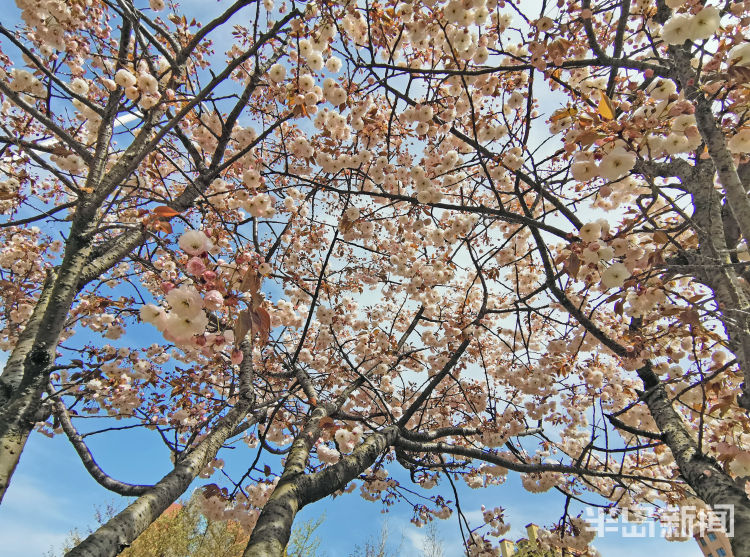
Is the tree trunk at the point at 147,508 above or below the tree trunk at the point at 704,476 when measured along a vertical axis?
below

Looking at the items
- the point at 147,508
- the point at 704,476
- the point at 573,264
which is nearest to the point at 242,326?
the point at 147,508

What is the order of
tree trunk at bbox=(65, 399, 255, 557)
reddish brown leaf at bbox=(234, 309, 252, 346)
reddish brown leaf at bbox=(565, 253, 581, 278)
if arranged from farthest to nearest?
1. reddish brown leaf at bbox=(565, 253, 581, 278)
2. tree trunk at bbox=(65, 399, 255, 557)
3. reddish brown leaf at bbox=(234, 309, 252, 346)

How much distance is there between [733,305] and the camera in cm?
262

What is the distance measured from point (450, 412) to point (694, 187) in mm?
4665

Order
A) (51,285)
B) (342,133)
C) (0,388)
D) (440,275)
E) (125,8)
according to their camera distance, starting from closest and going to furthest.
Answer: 1. (0,388)
2. (51,285)
3. (125,8)
4. (342,133)
5. (440,275)

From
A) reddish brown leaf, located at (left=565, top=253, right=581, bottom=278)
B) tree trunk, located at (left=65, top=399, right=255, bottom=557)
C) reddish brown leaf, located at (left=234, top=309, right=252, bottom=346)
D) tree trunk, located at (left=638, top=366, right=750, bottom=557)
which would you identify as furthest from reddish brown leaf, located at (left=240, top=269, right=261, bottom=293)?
tree trunk, located at (left=638, top=366, right=750, bottom=557)

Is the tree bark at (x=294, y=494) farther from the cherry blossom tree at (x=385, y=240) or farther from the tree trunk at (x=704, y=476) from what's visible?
the tree trunk at (x=704, y=476)

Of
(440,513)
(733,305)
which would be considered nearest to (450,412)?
(440,513)

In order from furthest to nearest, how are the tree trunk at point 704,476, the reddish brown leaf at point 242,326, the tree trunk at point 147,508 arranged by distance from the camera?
the tree trunk at point 704,476
the tree trunk at point 147,508
the reddish brown leaf at point 242,326

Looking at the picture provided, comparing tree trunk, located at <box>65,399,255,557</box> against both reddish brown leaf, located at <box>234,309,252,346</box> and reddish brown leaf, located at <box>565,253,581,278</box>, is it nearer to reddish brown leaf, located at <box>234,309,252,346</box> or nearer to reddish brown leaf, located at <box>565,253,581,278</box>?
reddish brown leaf, located at <box>234,309,252,346</box>

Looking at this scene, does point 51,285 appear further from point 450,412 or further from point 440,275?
point 450,412

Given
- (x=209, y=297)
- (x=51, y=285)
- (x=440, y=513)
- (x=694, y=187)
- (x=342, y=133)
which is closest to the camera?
(x=209, y=297)

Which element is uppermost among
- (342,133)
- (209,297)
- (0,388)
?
(342,133)

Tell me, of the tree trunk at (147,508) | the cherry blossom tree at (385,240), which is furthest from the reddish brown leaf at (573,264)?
the tree trunk at (147,508)
